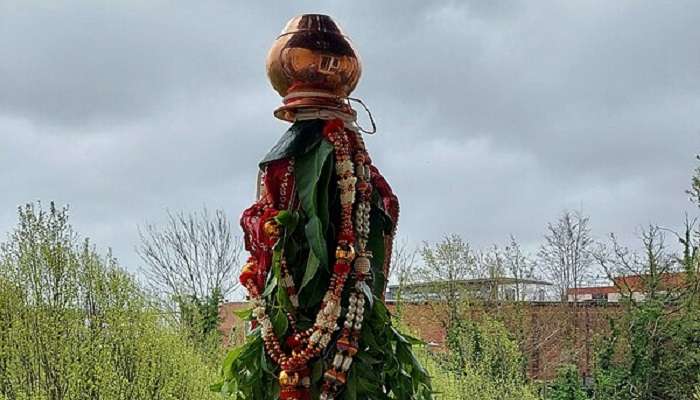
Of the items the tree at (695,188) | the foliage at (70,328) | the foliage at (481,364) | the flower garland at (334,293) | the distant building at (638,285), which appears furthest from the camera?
the distant building at (638,285)

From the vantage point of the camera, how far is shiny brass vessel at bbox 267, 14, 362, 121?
36.5 inches

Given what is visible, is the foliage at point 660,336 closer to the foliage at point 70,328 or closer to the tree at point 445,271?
the tree at point 445,271

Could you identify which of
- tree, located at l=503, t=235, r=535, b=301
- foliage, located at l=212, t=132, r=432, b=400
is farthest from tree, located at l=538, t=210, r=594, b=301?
foliage, located at l=212, t=132, r=432, b=400

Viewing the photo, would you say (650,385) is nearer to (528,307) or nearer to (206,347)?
(528,307)

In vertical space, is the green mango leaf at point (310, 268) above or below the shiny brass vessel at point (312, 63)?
below

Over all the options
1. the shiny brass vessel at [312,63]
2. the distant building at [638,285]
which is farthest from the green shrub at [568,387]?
the shiny brass vessel at [312,63]

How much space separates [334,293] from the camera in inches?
33.7

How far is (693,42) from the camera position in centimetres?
396

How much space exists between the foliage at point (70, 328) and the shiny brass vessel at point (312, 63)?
196 cm

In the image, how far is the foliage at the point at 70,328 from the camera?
266cm

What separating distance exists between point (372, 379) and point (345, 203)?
0.22 m

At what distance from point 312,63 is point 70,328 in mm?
2177

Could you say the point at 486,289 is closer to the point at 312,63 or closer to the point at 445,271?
the point at 445,271

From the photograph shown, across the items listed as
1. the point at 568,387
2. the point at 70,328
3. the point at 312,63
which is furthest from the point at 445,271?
the point at 312,63
